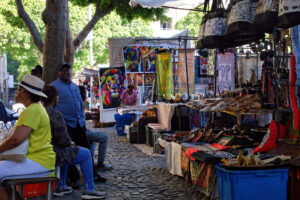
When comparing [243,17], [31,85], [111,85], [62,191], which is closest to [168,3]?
[243,17]

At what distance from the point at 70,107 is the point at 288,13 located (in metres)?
3.76

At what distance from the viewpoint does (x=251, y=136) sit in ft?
21.9

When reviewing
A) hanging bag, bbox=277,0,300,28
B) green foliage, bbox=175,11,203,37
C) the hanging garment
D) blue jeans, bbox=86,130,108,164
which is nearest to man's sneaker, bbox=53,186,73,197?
blue jeans, bbox=86,130,108,164

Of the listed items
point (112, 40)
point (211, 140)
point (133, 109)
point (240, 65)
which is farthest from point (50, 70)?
point (112, 40)

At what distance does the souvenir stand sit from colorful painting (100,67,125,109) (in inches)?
356

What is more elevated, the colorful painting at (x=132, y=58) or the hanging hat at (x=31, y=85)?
the colorful painting at (x=132, y=58)

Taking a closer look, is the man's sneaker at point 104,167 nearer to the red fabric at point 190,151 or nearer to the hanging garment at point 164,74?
the red fabric at point 190,151

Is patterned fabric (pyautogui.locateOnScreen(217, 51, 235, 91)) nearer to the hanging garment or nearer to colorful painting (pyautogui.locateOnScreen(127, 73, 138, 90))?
the hanging garment

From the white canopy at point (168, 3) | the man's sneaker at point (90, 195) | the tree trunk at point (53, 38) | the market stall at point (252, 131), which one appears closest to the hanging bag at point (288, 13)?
the market stall at point (252, 131)

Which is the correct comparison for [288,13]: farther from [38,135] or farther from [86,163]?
[86,163]

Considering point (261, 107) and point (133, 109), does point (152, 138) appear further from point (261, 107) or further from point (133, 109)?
point (261, 107)

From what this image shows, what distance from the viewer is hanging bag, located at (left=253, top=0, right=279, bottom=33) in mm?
4629

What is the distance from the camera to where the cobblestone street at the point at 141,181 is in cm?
614

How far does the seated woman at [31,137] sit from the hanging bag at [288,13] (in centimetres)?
281
